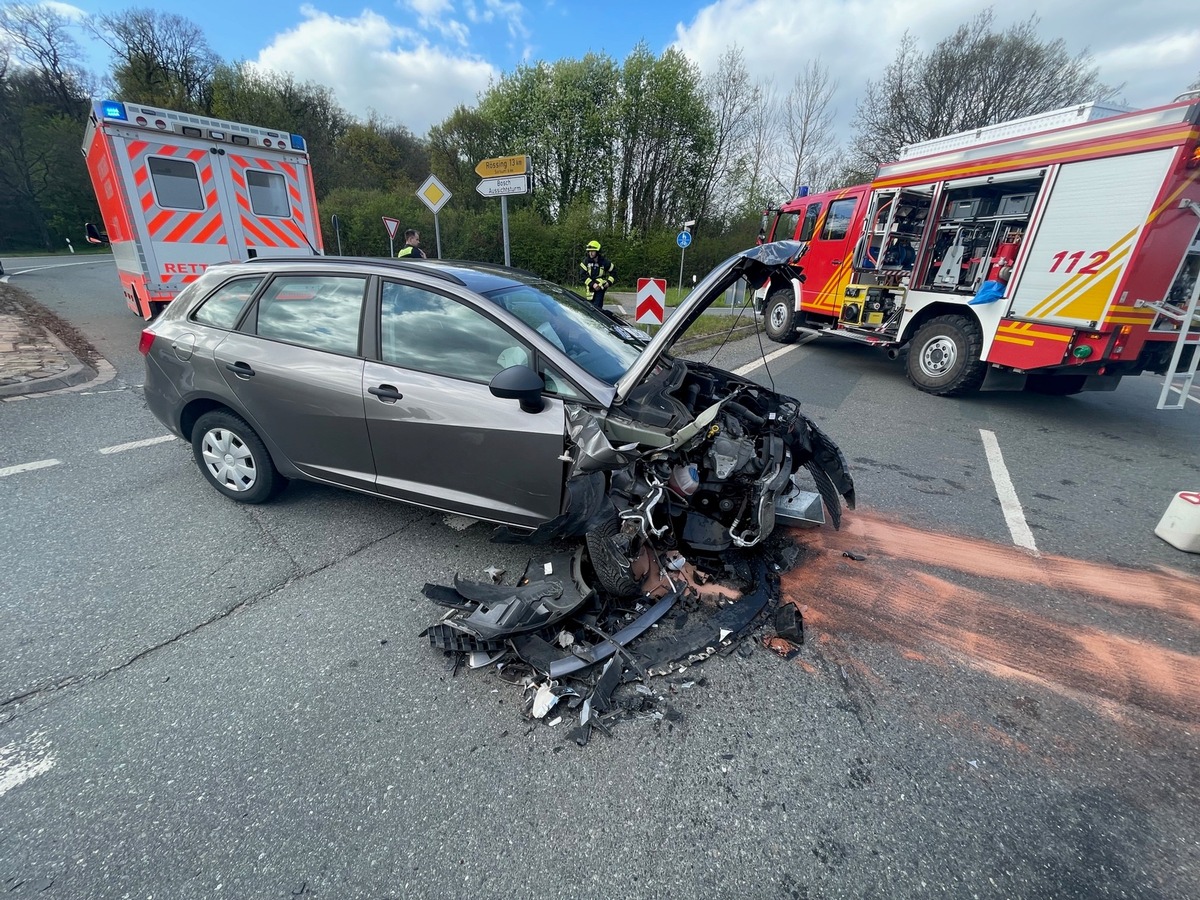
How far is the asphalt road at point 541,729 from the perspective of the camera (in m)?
1.61

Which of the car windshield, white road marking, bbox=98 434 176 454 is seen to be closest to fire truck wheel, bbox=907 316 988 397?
the car windshield

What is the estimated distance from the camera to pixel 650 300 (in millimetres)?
7957

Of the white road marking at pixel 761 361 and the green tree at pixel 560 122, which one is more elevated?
the green tree at pixel 560 122

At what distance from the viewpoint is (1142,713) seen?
2209 mm

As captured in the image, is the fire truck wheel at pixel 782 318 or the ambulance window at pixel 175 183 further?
the fire truck wheel at pixel 782 318

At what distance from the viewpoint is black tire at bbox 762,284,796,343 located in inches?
395

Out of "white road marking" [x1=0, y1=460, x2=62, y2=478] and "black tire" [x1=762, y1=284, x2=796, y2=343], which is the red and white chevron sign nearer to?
"black tire" [x1=762, y1=284, x2=796, y2=343]

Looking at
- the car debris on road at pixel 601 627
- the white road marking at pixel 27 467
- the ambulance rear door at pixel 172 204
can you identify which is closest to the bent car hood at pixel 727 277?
the car debris on road at pixel 601 627

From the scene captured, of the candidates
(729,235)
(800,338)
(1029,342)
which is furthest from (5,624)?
(729,235)

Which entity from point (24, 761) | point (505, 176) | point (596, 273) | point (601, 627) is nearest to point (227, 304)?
point (24, 761)

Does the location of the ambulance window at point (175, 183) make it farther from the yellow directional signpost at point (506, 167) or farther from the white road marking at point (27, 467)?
the white road marking at point (27, 467)

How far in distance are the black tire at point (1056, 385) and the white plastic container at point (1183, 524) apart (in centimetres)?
380

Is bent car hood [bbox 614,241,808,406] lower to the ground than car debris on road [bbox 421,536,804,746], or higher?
higher

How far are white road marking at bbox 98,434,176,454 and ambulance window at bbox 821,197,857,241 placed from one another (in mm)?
9681
